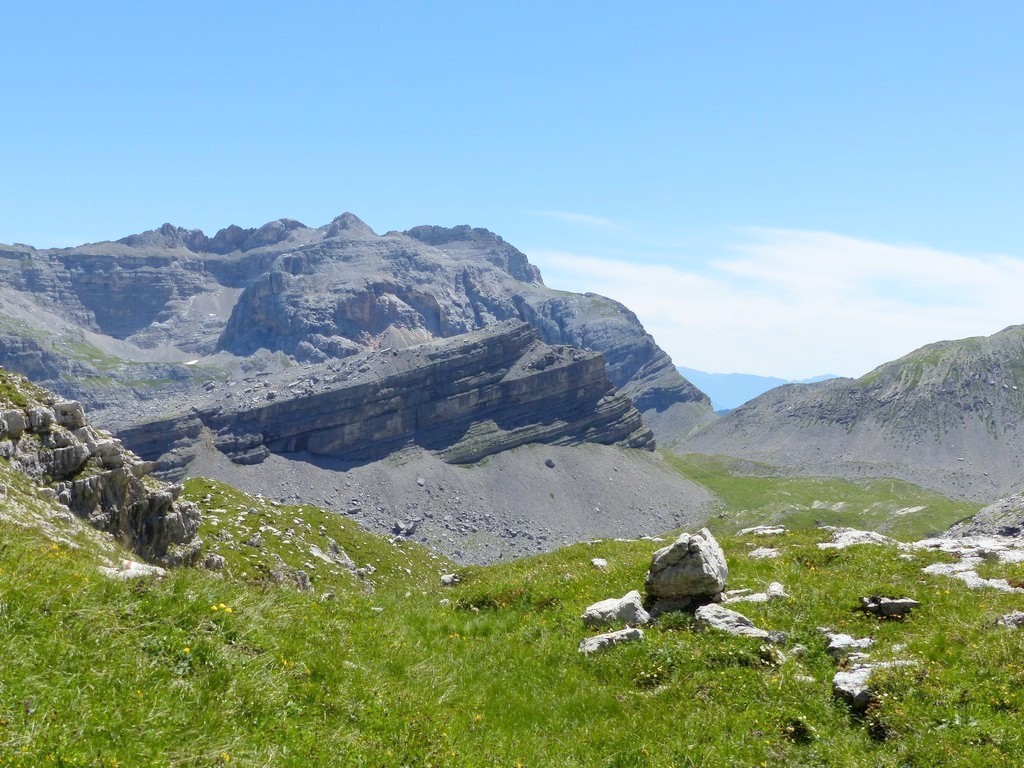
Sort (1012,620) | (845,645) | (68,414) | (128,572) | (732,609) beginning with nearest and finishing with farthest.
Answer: (128,572), (1012,620), (845,645), (732,609), (68,414)

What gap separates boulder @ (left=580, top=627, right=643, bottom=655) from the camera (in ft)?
59.1

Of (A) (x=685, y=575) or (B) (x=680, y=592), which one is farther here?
(B) (x=680, y=592)

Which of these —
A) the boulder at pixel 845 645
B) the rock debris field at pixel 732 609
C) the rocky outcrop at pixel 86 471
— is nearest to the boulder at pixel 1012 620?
the rock debris field at pixel 732 609

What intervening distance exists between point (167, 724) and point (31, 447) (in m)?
30.0

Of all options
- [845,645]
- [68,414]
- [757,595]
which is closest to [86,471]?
[68,414]

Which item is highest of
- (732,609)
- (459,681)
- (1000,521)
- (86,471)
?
(732,609)

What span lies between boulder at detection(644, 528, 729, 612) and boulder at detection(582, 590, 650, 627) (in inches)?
28.7

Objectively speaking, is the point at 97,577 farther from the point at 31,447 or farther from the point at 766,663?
the point at 31,447

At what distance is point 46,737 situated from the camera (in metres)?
8.81

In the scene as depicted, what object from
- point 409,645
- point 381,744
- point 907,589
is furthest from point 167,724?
point 907,589

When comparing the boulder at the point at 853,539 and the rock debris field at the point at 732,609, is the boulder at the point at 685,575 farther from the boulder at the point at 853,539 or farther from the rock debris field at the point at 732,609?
the boulder at the point at 853,539

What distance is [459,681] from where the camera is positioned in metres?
15.9

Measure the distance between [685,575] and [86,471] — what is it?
3025cm

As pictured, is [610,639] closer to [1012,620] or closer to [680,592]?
[680,592]
